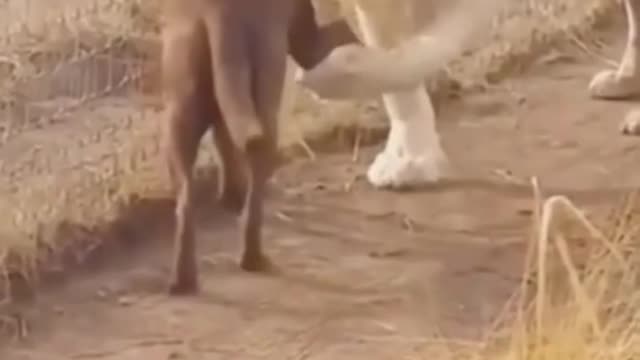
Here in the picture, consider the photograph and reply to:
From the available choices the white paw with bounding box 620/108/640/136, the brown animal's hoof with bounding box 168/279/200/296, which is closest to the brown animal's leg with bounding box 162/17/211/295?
the brown animal's hoof with bounding box 168/279/200/296

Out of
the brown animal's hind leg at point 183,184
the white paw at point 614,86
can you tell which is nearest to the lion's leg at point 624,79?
the white paw at point 614,86

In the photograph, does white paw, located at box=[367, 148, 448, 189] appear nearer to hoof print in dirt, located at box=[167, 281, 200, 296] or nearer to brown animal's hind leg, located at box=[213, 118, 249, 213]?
brown animal's hind leg, located at box=[213, 118, 249, 213]

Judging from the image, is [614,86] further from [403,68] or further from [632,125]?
[403,68]

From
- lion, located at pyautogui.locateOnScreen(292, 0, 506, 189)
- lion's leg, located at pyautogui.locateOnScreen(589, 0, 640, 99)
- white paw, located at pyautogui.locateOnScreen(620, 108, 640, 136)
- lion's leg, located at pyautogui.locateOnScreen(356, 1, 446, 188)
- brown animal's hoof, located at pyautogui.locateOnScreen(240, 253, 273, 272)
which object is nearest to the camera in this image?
lion, located at pyautogui.locateOnScreen(292, 0, 506, 189)

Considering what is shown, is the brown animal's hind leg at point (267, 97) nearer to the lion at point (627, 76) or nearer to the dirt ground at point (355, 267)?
the dirt ground at point (355, 267)

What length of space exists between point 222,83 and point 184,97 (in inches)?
2.8

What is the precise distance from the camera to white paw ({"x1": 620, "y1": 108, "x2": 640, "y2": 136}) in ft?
10.4

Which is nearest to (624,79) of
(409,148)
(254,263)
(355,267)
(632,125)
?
(632,125)

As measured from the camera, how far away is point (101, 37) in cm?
322

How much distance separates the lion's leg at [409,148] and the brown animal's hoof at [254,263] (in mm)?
424

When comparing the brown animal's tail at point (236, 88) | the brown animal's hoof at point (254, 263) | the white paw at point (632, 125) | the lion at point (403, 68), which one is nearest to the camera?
the brown animal's tail at point (236, 88)

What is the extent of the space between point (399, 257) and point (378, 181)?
0.32 meters

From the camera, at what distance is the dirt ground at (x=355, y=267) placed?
228cm

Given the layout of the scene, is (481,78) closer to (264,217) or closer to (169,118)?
(264,217)
